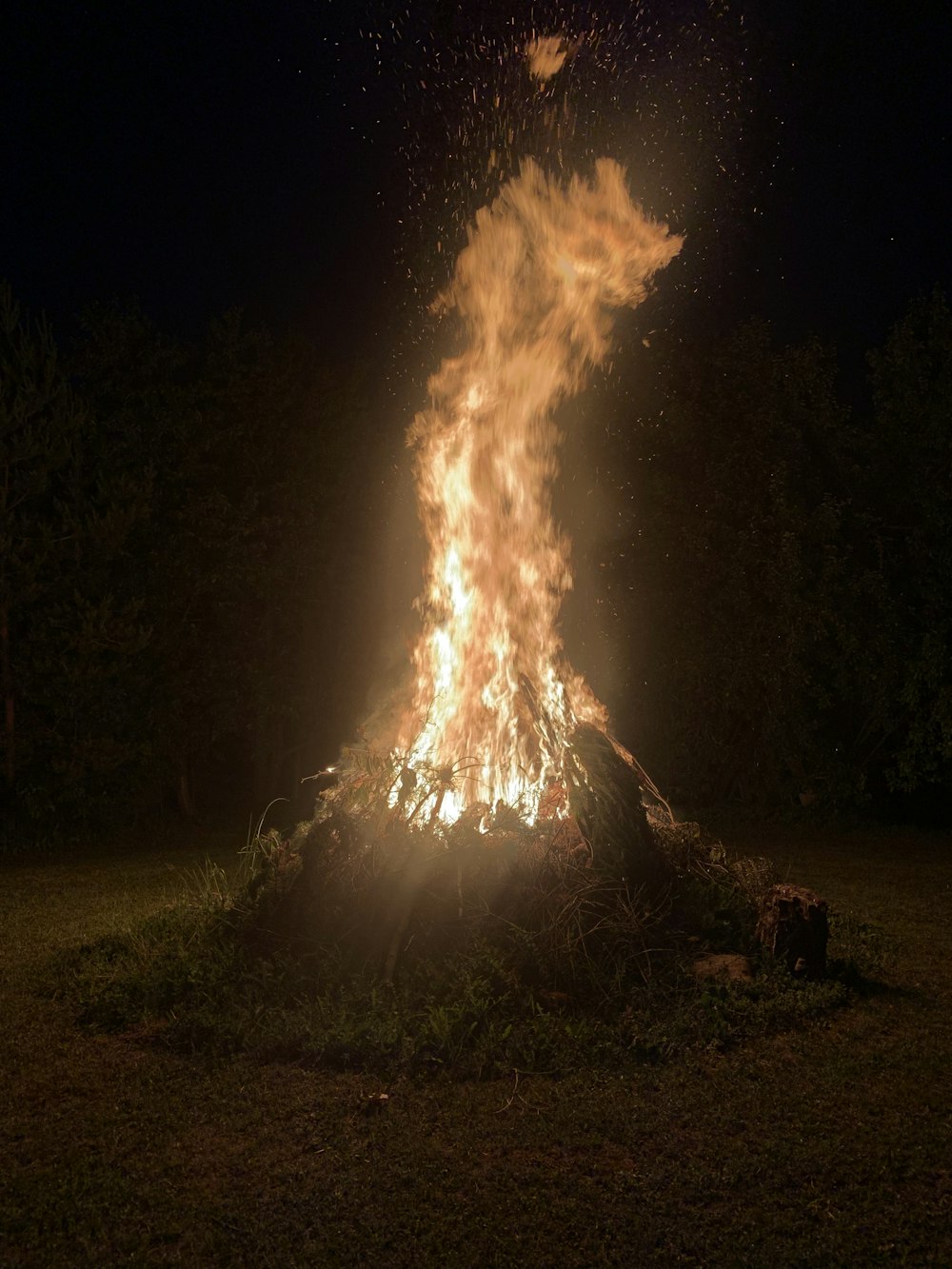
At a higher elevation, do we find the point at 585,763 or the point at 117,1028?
the point at 585,763

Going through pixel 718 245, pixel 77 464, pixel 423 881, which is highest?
pixel 718 245

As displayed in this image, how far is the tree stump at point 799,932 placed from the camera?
6.53 m

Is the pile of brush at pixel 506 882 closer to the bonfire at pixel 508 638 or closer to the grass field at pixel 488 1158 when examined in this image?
the bonfire at pixel 508 638

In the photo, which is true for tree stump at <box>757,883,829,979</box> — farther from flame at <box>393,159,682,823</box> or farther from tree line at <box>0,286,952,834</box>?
tree line at <box>0,286,952,834</box>

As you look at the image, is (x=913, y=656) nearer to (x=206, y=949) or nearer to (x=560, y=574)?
(x=560, y=574)

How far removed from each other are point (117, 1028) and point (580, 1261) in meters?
3.40

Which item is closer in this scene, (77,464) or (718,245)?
(718,245)

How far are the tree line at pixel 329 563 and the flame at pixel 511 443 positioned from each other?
6.13 meters

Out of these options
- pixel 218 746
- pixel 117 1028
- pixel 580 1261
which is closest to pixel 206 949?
pixel 117 1028

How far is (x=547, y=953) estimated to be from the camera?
248 inches

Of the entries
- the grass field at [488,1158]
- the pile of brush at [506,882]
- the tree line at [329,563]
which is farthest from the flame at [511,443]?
the tree line at [329,563]

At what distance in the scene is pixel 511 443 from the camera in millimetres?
8555

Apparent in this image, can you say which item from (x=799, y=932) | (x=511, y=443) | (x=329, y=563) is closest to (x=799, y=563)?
(x=511, y=443)

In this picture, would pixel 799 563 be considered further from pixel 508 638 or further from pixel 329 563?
pixel 329 563
